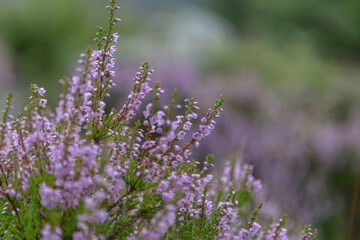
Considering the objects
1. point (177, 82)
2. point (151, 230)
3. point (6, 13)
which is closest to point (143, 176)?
point (151, 230)

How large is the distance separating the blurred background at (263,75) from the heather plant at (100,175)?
5.71 feet

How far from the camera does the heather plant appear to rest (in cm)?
195

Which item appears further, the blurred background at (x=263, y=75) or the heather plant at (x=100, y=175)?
the blurred background at (x=263, y=75)

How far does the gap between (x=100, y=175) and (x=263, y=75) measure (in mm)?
13412

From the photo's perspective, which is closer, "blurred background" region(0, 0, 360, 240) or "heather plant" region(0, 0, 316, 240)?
"heather plant" region(0, 0, 316, 240)

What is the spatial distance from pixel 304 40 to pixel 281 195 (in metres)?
17.3

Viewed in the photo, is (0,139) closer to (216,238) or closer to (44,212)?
(44,212)

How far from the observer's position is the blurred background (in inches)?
252

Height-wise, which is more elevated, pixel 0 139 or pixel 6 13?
pixel 6 13

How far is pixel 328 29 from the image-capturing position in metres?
23.3

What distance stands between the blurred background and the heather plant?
1.74m

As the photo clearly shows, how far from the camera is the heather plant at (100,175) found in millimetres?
1952

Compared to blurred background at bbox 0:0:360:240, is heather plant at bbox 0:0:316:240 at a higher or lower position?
lower

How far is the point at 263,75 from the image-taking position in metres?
15.1
